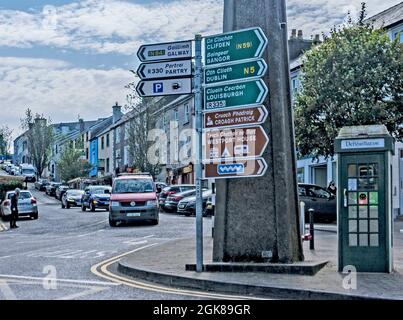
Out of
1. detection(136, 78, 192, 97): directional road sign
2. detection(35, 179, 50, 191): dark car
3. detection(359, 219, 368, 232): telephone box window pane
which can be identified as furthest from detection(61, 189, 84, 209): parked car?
detection(359, 219, 368, 232): telephone box window pane

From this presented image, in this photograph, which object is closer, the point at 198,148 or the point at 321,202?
the point at 198,148

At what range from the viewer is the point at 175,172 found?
5612 centimetres

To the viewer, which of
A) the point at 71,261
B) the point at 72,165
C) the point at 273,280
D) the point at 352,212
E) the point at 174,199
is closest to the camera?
the point at 273,280

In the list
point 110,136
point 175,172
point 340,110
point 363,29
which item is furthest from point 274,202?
point 110,136

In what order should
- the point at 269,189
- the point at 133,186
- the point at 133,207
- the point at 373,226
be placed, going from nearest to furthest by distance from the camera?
the point at 373,226 → the point at 269,189 → the point at 133,207 → the point at 133,186

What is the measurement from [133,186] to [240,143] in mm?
15616

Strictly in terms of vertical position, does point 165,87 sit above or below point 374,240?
above

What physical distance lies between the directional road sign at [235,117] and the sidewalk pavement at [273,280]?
8.20ft

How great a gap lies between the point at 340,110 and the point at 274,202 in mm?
16876

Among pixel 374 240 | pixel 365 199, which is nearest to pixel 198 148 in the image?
pixel 365 199

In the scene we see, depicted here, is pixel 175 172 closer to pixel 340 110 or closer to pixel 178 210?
pixel 178 210

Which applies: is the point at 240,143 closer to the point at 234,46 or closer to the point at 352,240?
the point at 234,46

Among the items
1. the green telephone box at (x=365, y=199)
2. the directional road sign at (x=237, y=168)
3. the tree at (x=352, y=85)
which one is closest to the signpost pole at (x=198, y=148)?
the directional road sign at (x=237, y=168)

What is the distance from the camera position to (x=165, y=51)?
35.0 feet
